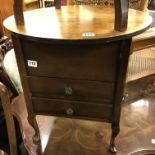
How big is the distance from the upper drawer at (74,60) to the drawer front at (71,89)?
0.07 ft

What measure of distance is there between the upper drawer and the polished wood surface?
382mm

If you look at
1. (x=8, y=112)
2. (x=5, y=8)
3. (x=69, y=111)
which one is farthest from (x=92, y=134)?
(x=5, y=8)

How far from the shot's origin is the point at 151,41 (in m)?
0.91

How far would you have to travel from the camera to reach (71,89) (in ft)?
2.24

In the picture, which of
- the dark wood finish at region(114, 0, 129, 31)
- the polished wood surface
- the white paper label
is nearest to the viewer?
the dark wood finish at region(114, 0, 129, 31)

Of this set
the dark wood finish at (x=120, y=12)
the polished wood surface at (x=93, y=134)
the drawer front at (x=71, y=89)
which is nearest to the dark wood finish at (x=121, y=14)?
the dark wood finish at (x=120, y=12)

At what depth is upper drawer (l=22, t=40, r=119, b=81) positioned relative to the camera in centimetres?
59

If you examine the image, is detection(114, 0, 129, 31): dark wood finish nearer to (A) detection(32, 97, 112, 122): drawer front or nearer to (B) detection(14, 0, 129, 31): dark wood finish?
(B) detection(14, 0, 129, 31): dark wood finish

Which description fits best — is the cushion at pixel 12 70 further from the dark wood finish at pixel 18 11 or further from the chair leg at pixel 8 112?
the dark wood finish at pixel 18 11

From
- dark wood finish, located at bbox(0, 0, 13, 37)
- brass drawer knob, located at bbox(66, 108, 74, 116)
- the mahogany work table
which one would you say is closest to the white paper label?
the mahogany work table

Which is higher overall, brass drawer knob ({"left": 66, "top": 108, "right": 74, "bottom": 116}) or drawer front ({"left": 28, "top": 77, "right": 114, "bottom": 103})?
drawer front ({"left": 28, "top": 77, "right": 114, "bottom": 103})

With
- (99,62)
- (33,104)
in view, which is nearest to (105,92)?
(99,62)

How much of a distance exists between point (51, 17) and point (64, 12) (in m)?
0.08

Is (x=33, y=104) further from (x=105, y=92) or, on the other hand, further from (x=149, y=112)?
(x=149, y=112)
